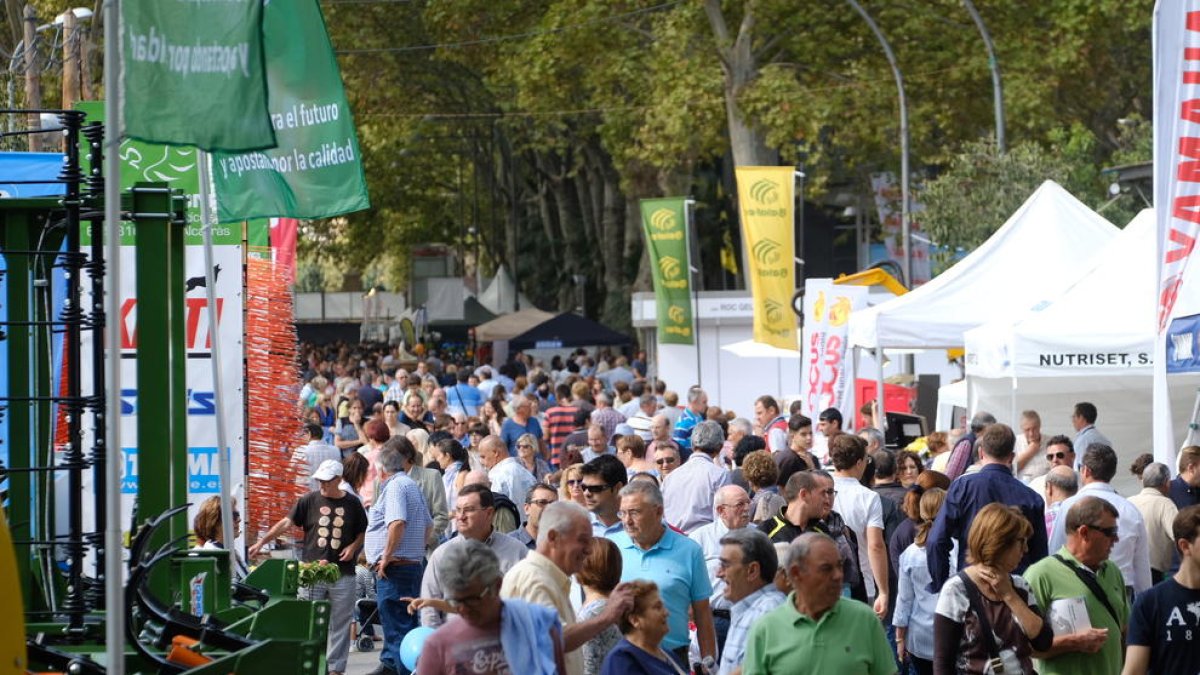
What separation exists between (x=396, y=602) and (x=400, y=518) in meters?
0.63

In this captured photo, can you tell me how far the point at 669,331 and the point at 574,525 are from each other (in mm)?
22511

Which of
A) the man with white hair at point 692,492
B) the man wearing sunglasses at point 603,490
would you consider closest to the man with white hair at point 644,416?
the man with white hair at point 692,492

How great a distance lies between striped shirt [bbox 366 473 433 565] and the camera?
12.4 m

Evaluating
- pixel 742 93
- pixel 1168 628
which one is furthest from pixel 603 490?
pixel 742 93

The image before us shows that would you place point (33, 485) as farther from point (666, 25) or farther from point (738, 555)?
point (666, 25)

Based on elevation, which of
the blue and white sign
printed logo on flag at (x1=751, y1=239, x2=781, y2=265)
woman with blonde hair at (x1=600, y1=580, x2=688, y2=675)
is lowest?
woman with blonde hair at (x1=600, y1=580, x2=688, y2=675)

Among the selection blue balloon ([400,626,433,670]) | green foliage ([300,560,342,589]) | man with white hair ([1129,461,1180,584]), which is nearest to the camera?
blue balloon ([400,626,433,670])

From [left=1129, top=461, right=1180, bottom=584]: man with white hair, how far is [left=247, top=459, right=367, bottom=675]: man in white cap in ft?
16.3

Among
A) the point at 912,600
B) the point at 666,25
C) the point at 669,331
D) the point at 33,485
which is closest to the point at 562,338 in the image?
the point at 666,25

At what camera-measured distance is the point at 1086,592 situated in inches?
290

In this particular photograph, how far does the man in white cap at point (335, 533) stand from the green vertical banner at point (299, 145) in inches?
129

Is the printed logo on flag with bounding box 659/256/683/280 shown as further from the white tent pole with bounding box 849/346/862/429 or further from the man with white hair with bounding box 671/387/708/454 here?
the white tent pole with bounding box 849/346/862/429

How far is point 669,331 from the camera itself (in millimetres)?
29359

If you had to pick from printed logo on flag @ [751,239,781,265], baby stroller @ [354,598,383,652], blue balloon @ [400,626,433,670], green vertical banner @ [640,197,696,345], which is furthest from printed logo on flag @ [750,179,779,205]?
blue balloon @ [400,626,433,670]
